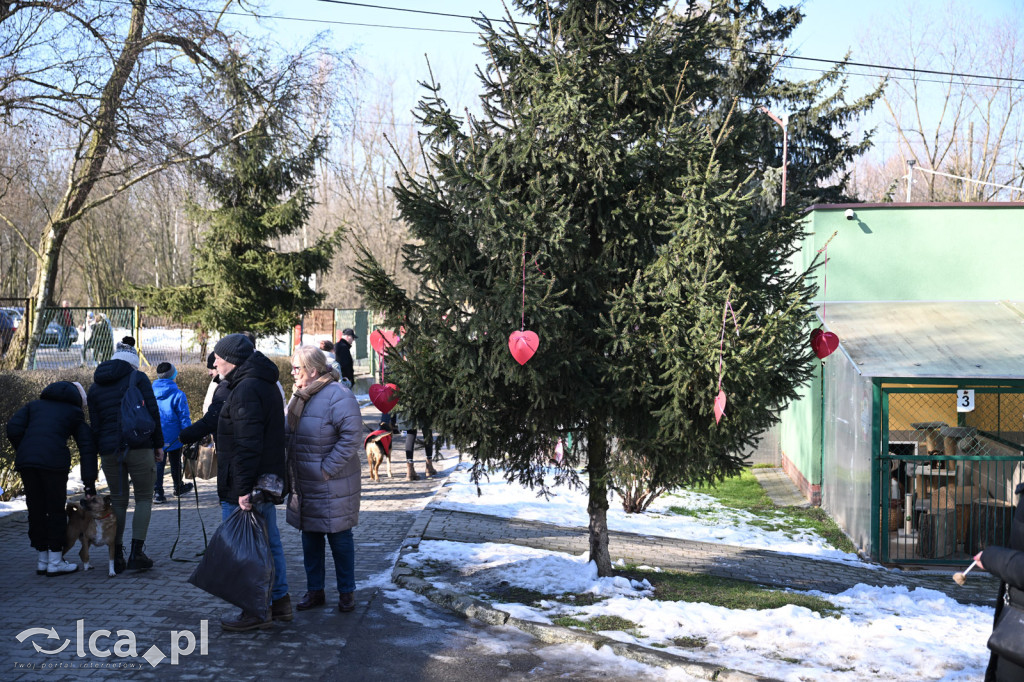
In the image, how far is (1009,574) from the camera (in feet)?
12.8

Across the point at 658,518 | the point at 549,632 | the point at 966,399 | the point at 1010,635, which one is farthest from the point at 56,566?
the point at 966,399

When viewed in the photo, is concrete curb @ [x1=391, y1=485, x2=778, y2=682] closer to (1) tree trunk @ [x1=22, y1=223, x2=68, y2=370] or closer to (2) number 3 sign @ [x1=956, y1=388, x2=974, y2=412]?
(2) number 3 sign @ [x1=956, y1=388, x2=974, y2=412]

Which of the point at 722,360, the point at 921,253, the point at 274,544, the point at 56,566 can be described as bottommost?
the point at 56,566

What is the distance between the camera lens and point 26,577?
288 inches

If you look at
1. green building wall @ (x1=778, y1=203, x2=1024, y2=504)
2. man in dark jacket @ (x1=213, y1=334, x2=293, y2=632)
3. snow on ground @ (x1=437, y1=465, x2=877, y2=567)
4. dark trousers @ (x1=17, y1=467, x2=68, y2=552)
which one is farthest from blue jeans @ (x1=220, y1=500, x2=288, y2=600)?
green building wall @ (x1=778, y1=203, x2=1024, y2=504)

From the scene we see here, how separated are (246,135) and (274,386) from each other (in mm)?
13166

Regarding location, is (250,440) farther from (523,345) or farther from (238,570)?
(523,345)

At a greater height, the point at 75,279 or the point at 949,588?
the point at 75,279

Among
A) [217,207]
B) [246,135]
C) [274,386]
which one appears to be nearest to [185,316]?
[217,207]

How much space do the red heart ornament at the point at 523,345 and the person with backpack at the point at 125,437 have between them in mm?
3426

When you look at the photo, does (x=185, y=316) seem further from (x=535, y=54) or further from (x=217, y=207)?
(x=535, y=54)

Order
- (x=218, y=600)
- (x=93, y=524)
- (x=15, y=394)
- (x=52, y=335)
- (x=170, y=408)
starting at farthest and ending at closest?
(x=52, y=335) → (x=170, y=408) → (x=15, y=394) → (x=93, y=524) → (x=218, y=600)

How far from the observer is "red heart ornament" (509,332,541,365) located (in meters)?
6.19

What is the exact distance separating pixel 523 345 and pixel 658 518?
656 centimetres
